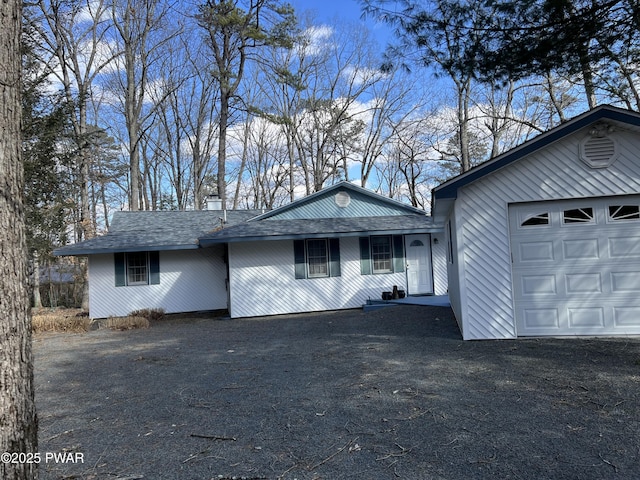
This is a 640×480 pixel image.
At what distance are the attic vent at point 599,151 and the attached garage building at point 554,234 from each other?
0.05 ft

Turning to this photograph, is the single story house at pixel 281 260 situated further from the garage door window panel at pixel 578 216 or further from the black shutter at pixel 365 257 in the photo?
the garage door window panel at pixel 578 216

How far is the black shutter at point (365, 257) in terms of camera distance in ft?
44.5

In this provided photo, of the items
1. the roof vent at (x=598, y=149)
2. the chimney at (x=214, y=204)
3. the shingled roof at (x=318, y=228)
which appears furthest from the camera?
the chimney at (x=214, y=204)

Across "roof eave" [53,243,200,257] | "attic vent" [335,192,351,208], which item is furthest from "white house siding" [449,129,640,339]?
"roof eave" [53,243,200,257]

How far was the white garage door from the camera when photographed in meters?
6.87

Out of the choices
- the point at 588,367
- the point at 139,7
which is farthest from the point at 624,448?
the point at 139,7

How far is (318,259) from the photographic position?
43.9 feet

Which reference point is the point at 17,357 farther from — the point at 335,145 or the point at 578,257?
the point at 335,145

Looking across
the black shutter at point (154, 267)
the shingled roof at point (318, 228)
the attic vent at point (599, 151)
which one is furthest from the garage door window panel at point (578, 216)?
the black shutter at point (154, 267)

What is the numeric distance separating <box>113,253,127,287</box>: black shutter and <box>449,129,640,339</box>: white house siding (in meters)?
11.0

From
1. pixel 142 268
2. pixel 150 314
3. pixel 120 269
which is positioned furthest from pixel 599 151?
pixel 120 269

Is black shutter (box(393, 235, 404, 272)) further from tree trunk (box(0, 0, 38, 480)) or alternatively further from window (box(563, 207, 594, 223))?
tree trunk (box(0, 0, 38, 480))

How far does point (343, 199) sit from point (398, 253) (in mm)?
2686

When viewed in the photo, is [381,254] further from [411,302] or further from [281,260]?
[281,260]
